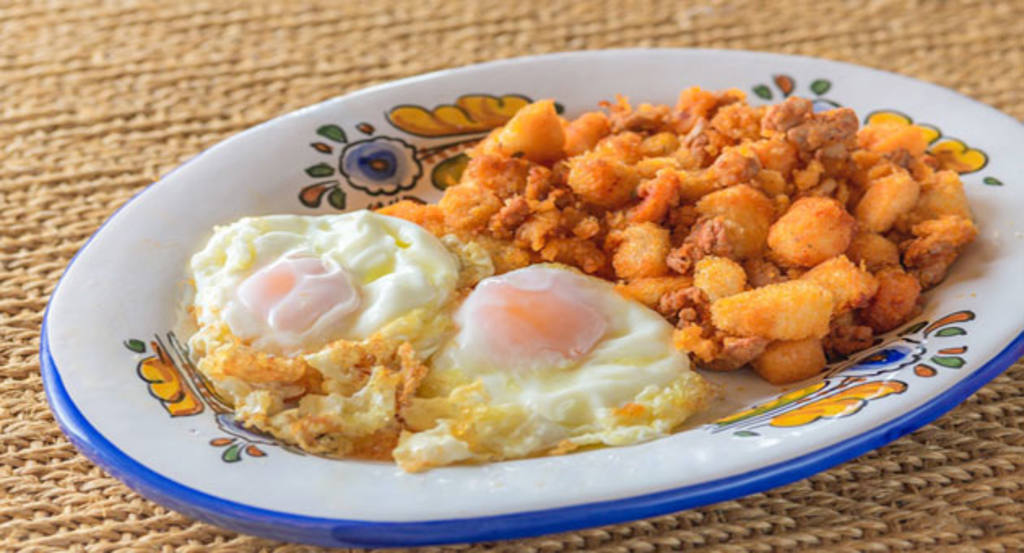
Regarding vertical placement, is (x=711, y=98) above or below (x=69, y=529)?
above

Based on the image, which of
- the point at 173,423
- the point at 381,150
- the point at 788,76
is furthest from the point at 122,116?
the point at 788,76

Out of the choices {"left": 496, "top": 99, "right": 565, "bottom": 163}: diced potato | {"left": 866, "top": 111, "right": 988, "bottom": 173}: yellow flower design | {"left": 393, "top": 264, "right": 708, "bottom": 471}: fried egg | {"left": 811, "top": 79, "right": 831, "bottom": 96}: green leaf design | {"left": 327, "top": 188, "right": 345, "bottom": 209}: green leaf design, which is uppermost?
{"left": 496, "top": 99, "right": 565, "bottom": 163}: diced potato

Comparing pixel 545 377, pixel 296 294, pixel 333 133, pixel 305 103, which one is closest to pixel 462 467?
pixel 545 377

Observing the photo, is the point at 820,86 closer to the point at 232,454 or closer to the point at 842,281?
the point at 842,281

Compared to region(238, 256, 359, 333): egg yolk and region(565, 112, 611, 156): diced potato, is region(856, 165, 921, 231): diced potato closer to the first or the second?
region(565, 112, 611, 156): diced potato

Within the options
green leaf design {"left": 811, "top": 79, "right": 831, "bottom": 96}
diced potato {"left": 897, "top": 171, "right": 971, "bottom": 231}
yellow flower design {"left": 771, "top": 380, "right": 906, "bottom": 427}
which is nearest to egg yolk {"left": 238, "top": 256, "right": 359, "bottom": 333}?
yellow flower design {"left": 771, "top": 380, "right": 906, "bottom": 427}

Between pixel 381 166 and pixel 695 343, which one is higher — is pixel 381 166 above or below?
above

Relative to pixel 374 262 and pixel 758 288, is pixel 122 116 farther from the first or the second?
pixel 758 288
